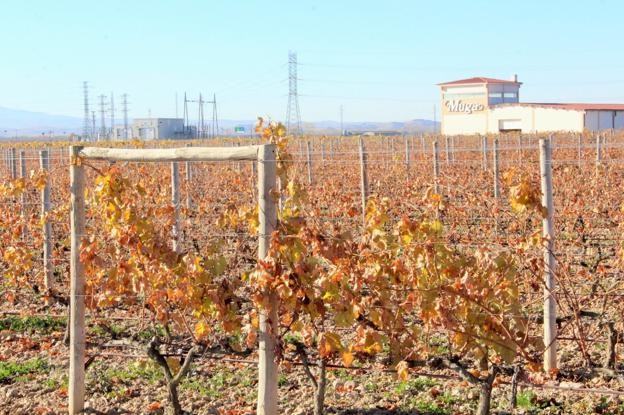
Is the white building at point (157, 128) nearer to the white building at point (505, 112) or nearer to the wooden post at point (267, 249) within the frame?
the white building at point (505, 112)

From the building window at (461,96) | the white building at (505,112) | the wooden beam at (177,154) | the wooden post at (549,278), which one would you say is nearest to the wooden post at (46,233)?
the wooden beam at (177,154)

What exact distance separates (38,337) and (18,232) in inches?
58.2

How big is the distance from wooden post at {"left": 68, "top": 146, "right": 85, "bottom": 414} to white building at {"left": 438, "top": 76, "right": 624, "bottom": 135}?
156ft

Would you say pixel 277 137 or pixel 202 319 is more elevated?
pixel 277 137

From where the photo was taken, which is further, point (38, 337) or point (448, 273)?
point (38, 337)

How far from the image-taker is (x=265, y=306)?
430 centimetres

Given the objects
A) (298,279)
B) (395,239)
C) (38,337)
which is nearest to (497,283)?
(395,239)

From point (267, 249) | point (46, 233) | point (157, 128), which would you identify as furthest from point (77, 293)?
point (157, 128)

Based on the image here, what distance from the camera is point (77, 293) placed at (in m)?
5.13

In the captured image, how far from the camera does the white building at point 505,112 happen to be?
54.3 m

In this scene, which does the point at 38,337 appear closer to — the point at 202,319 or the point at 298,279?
the point at 202,319

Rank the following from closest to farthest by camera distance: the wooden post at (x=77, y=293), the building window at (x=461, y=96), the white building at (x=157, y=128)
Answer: the wooden post at (x=77, y=293)
the building window at (x=461, y=96)
the white building at (x=157, y=128)

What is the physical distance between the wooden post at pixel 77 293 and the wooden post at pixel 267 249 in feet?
4.56

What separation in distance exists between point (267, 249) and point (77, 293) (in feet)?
4.90
